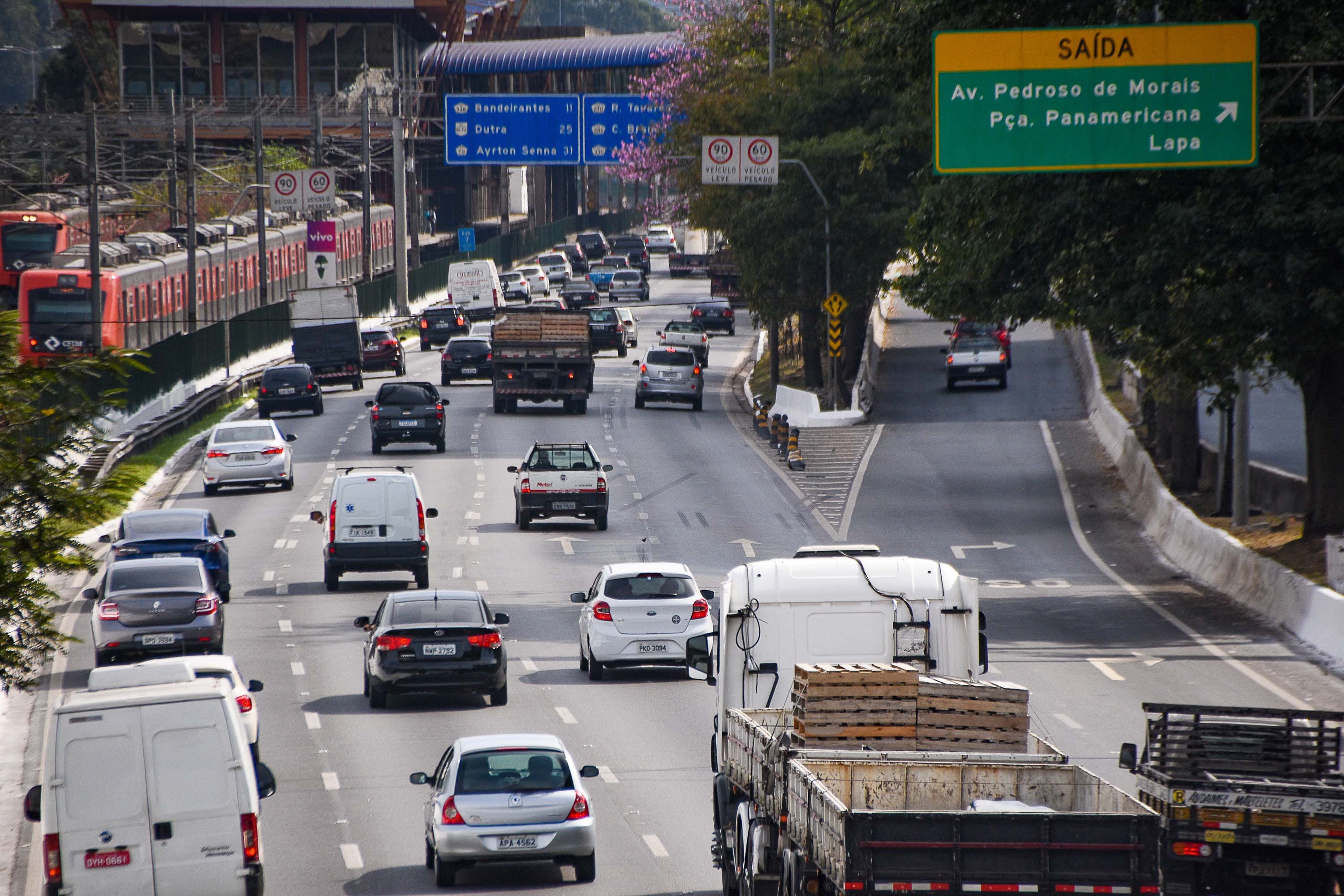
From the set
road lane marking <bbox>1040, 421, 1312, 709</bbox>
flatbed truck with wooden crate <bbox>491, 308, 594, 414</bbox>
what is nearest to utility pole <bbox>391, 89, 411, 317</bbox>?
flatbed truck with wooden crate <bbox>491, 308, 594, 414</bbox>

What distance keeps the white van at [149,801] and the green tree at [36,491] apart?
3.65ft

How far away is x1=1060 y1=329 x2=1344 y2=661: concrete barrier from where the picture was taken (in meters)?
25.8

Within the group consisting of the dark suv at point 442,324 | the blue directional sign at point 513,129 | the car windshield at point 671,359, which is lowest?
the car windshield at point 671,359

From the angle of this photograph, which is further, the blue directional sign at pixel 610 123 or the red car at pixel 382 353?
the red car at pixel 382 353

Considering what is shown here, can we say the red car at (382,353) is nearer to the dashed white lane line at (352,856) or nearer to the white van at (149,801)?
the dashed white lane line at (352,856)

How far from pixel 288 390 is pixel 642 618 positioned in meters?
32.1

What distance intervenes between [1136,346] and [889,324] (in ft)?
171

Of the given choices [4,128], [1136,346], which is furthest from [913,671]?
[4,128]

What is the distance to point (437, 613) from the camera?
23531 millimetres

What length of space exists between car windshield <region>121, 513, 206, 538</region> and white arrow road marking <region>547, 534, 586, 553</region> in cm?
778

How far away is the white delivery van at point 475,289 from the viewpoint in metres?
85.8

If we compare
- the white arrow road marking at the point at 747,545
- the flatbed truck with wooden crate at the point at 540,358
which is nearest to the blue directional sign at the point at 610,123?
the flatbed truck with wooden crate at the point at 540,358

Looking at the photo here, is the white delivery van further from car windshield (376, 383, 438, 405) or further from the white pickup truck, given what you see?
the white pickup truck

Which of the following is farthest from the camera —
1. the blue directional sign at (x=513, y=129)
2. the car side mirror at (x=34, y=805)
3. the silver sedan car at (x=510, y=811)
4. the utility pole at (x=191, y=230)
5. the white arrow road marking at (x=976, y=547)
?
the blue directional sign at (x=513, y=129)
